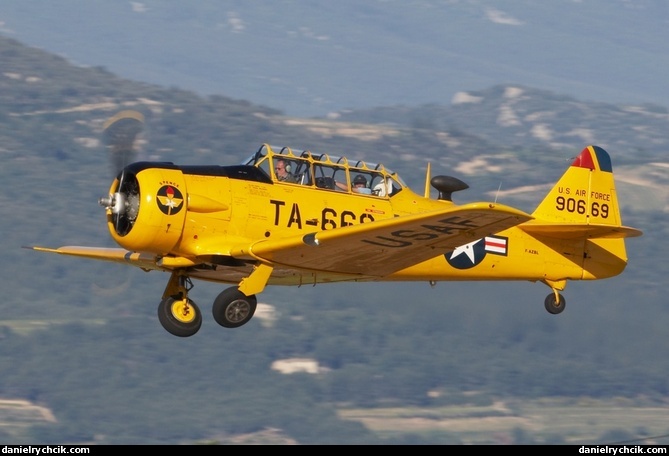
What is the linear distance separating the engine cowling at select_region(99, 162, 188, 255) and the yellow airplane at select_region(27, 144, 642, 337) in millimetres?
13

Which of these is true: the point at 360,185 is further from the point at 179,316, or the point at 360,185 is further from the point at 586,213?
the point at 586,213

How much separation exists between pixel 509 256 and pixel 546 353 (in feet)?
189

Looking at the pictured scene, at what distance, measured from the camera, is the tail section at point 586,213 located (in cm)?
1797

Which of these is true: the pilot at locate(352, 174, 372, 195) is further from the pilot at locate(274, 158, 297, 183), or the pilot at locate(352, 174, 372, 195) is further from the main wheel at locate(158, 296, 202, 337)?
the main wheel at locate(158, 296, 202, 337)

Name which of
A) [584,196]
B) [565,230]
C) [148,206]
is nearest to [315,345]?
[584,196]

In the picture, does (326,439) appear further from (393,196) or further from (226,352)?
(393,196)

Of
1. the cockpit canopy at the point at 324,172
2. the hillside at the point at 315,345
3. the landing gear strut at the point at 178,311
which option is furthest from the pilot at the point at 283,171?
the hillside at the point at 315,345

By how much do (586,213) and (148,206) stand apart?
7.27 metres

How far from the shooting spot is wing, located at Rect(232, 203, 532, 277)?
532 inches

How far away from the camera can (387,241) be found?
48.4 feet

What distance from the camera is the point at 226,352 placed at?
82375 millimetres

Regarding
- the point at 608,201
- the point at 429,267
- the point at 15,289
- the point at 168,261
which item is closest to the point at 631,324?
the point at 608,201

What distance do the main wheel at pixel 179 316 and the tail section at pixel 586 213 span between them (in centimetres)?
503

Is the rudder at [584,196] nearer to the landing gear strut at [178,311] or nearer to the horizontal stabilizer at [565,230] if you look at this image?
the horizontal stabilizer at [565,230]
